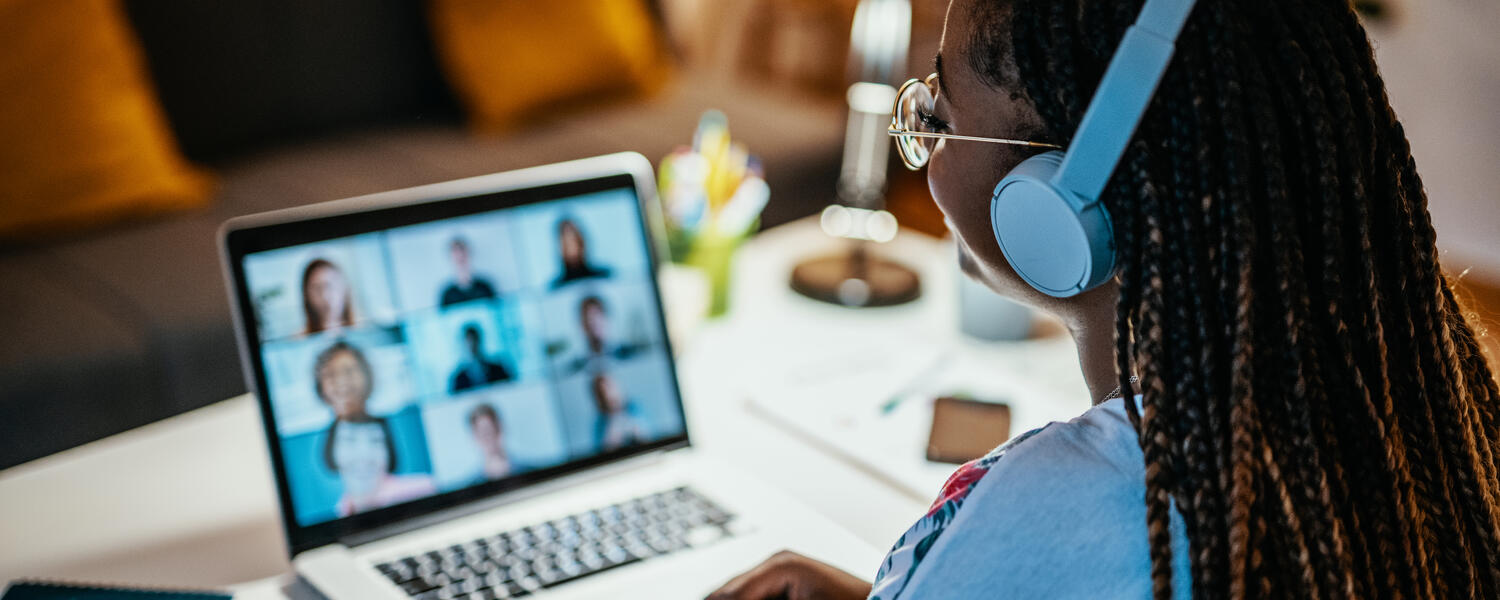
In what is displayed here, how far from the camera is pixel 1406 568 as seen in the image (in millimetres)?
613

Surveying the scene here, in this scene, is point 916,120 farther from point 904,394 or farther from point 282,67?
point 282,67

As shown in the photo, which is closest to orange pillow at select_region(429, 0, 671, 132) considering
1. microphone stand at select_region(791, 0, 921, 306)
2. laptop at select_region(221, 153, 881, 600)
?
microphone stand at select_region(791, 0, 921, 306)

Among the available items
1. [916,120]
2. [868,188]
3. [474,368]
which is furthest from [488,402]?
[868,188]

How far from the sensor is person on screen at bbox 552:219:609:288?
1.01 meters

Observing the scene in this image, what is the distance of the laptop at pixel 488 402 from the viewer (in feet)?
2.86

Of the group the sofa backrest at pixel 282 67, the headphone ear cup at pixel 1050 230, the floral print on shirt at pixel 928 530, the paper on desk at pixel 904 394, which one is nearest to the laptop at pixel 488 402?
the paper on desk at pixel 904 394

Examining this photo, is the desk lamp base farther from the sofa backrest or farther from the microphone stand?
the sofa backrest

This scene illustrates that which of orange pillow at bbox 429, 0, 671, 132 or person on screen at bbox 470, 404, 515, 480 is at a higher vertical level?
orange pillow at bbox 429, 0, 671, 132

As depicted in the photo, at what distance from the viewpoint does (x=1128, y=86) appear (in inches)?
22.2

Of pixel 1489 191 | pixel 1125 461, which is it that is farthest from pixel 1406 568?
pixel 1489 191

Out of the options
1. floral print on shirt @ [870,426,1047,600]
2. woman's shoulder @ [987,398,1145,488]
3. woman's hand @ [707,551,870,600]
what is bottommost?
woman's hand @ [707,551,870,600]

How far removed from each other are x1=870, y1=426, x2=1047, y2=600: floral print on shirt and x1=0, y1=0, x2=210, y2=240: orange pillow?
1659 millimetres

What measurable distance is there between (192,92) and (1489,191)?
3.13 m

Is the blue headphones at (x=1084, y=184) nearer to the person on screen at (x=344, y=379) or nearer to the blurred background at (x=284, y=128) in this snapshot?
the person on screen at (x=344, y=379)
